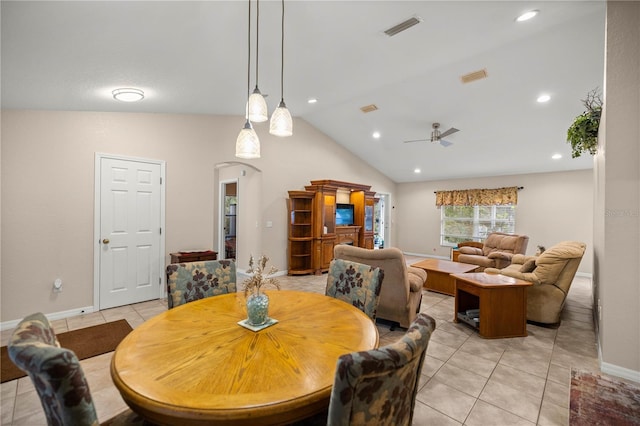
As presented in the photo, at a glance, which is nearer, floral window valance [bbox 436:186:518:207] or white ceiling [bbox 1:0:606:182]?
white ceiling [bbox 1:0:606:182]

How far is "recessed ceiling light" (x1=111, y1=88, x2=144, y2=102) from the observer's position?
9.88 feet

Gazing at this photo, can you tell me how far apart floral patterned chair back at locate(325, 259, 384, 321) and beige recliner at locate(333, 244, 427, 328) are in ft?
3.12

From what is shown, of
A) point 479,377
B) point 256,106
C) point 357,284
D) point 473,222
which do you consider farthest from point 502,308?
point 473,222

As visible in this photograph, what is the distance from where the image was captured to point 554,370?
2.42 m

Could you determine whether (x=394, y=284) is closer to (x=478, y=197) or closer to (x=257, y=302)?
(x=257, y=302)

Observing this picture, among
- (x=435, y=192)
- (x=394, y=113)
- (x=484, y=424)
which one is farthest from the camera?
(x=435, y=192)

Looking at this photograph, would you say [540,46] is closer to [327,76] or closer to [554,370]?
[327,76]

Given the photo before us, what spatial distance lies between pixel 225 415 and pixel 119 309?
3.78 metres

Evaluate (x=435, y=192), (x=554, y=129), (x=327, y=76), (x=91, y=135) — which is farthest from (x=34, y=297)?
(x=435, y=192)

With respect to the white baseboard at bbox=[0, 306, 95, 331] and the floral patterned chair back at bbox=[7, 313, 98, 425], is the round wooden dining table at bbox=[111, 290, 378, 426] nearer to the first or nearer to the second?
the floral patterned chair back at bbox=[7, 313, 98, 425]

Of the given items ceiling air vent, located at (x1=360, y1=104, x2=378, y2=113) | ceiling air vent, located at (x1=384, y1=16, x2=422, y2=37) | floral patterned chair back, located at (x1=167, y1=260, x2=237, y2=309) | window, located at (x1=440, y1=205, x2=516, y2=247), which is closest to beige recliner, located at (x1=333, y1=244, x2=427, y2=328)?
floral patterned chair back, located at (x1=167, y1=260, x2=237, y2=309)

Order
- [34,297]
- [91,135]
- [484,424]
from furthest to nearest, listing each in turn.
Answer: [91,135], [34,297], [484,424]

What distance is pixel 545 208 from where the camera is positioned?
6801 mm

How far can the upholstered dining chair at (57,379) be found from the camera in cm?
78
